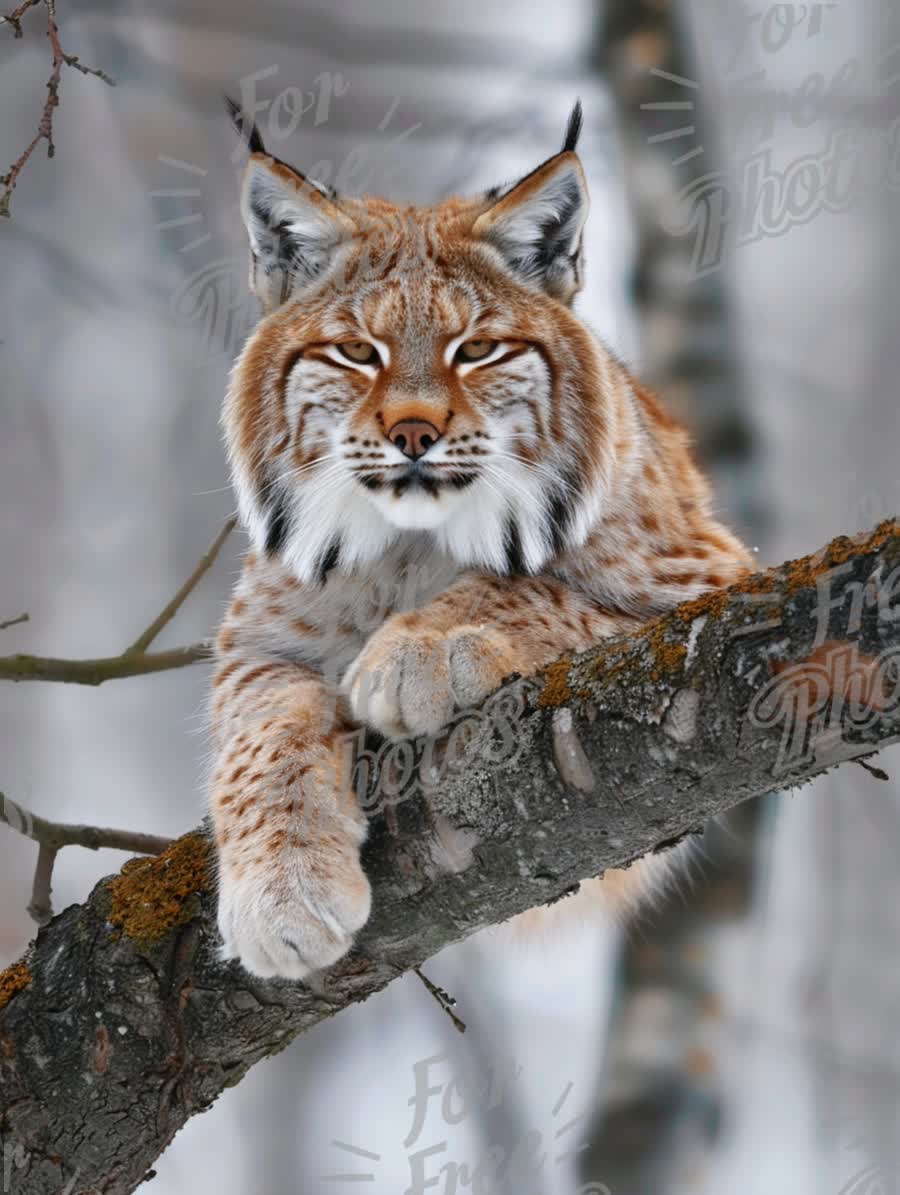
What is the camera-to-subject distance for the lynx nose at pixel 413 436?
3225mm

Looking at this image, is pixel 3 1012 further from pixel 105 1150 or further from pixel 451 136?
pixel 451 136

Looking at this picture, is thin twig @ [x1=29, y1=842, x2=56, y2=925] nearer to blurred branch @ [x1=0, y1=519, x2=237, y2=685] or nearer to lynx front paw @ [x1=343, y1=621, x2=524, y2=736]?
blurred branch @ [x1=0, y1=519, x2=237, y2=685]

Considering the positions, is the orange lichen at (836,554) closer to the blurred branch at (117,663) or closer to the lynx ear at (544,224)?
the lynx ear at (544,224)

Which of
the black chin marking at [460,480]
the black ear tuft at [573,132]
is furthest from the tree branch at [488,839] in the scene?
the black ear tuft at [573,132]

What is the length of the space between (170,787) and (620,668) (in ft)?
15.9

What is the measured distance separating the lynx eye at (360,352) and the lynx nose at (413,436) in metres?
0.28

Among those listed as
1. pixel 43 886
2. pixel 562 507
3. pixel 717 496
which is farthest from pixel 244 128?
pixel 717 496

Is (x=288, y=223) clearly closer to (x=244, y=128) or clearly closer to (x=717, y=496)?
(x=244, y=128)

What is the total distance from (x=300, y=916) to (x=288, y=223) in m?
1.75

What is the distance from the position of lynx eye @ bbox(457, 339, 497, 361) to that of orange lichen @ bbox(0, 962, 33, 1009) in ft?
5.59

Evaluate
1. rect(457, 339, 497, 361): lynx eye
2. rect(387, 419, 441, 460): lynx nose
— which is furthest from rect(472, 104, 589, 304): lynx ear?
rect(387, 419, 441, 460): lynx nose

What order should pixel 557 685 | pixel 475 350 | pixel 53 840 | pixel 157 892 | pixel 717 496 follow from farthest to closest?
pixel 717 496 < pixel 53 840 < pixel 475 350 < pixel 157 892 < pixel 557 685

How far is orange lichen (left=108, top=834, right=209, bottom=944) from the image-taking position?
3102 mm

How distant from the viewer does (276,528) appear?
3.78 m
